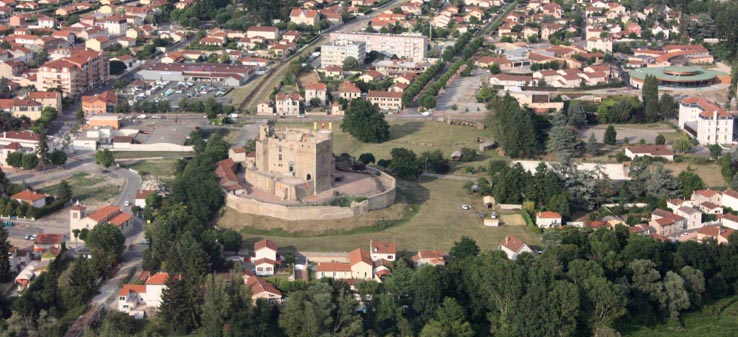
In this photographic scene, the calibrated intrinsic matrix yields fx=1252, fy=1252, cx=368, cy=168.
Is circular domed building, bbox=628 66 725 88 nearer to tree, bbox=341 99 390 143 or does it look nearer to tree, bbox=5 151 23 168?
tree, bbox=341 99 390 143

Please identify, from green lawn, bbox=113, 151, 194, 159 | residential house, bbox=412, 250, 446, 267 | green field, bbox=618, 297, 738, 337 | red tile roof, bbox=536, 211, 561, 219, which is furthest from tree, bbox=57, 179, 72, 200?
green field, bbox=618, 297, 738, 337

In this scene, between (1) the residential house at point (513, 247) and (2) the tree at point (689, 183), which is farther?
(2) the tree at point (689, 183)

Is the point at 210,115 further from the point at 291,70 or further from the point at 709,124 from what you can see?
the point at 709,124

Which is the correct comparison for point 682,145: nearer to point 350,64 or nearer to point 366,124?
point 366,124

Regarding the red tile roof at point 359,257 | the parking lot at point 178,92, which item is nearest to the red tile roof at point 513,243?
the red tile roof at point 359,257

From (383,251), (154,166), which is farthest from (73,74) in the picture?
(383,251)

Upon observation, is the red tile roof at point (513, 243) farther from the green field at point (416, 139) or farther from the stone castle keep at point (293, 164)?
the green field at point (416, 139)
